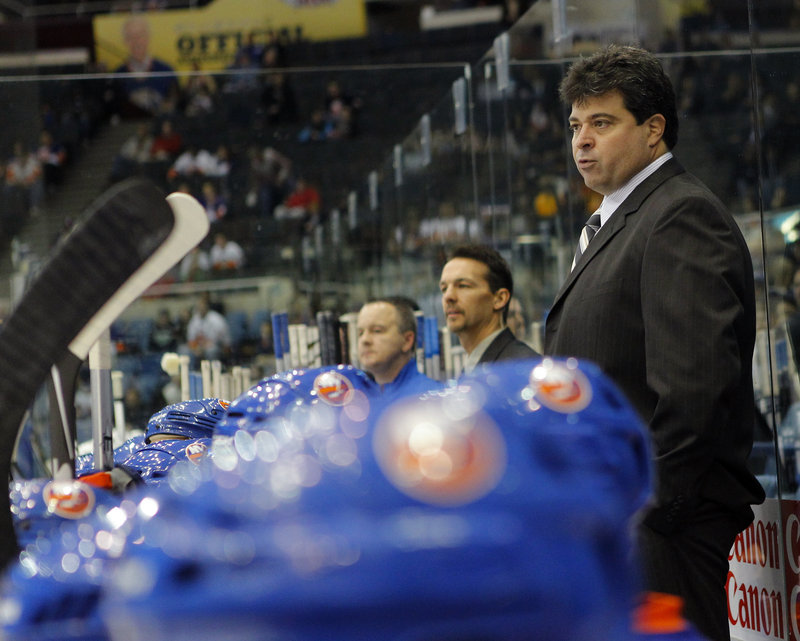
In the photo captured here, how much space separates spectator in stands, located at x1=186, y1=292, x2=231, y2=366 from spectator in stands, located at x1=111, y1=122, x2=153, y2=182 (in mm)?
1369

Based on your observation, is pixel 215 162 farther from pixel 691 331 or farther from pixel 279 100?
pixel 691 331

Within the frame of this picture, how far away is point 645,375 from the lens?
1.77 metres

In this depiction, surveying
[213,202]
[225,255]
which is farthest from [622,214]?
[213,202]

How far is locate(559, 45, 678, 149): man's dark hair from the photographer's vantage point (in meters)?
1.84

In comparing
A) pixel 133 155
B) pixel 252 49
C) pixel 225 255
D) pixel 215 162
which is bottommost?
pixel 225 255

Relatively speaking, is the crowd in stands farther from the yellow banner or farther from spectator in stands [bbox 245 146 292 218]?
the yellow banner

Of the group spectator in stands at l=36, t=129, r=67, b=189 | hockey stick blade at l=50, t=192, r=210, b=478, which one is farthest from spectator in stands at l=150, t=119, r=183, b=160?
hockey stick blade at l=50, t=192, r=210, b=478

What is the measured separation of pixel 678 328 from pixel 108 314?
2.93 feet

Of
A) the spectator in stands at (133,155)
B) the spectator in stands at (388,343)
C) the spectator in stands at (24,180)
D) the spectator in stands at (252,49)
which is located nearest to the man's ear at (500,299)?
the spectator in stands at (388,343)

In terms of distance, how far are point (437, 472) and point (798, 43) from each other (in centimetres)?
258

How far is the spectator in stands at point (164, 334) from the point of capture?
498cm

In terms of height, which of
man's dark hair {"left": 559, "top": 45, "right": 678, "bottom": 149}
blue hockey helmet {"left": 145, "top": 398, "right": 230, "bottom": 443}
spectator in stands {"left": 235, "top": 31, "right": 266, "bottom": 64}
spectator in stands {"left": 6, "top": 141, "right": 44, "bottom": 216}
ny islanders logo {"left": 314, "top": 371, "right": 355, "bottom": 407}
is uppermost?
spectator in stands {"left": 235, "top": 31, "right": 266, "bottom": 64}

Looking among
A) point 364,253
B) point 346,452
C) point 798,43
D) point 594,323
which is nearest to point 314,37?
point 364,253

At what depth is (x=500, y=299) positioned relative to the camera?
326 centimetres
